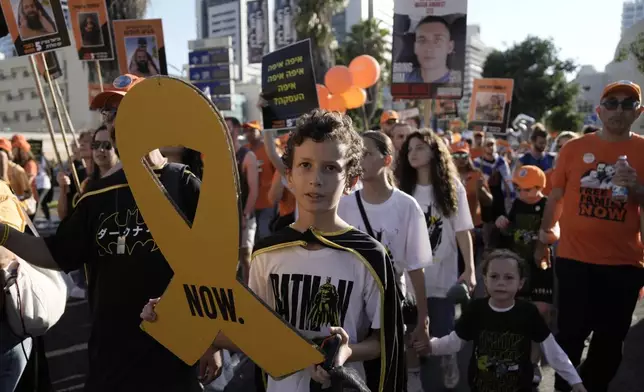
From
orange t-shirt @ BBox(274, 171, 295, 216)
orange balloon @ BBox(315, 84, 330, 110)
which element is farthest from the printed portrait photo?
orange balloon @ BBox(315, 84, 330, 110)

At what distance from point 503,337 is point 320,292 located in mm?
1607

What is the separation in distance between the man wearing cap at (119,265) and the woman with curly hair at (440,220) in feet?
6.84

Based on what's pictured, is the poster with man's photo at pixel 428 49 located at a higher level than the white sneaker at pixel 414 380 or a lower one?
higher

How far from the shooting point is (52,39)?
14.6 ft

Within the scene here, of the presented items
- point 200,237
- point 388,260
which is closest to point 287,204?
point 388,260

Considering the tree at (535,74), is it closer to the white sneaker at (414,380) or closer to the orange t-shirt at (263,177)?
the orange t-shirt at (263,177)

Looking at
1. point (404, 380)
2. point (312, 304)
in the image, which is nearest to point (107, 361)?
point (312, 304)

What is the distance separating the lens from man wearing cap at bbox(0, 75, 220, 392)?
2.09 meters

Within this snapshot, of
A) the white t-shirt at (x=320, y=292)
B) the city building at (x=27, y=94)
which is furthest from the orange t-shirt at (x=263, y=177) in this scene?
the city building at (x=27, y=94)

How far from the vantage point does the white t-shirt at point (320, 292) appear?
181 centimetres

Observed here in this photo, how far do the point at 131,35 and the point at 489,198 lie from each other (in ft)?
14.5

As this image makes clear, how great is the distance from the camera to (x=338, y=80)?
8.48 m

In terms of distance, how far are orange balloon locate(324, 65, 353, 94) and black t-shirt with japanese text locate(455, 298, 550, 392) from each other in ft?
19.2

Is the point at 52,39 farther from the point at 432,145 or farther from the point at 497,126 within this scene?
the point at 497,126
